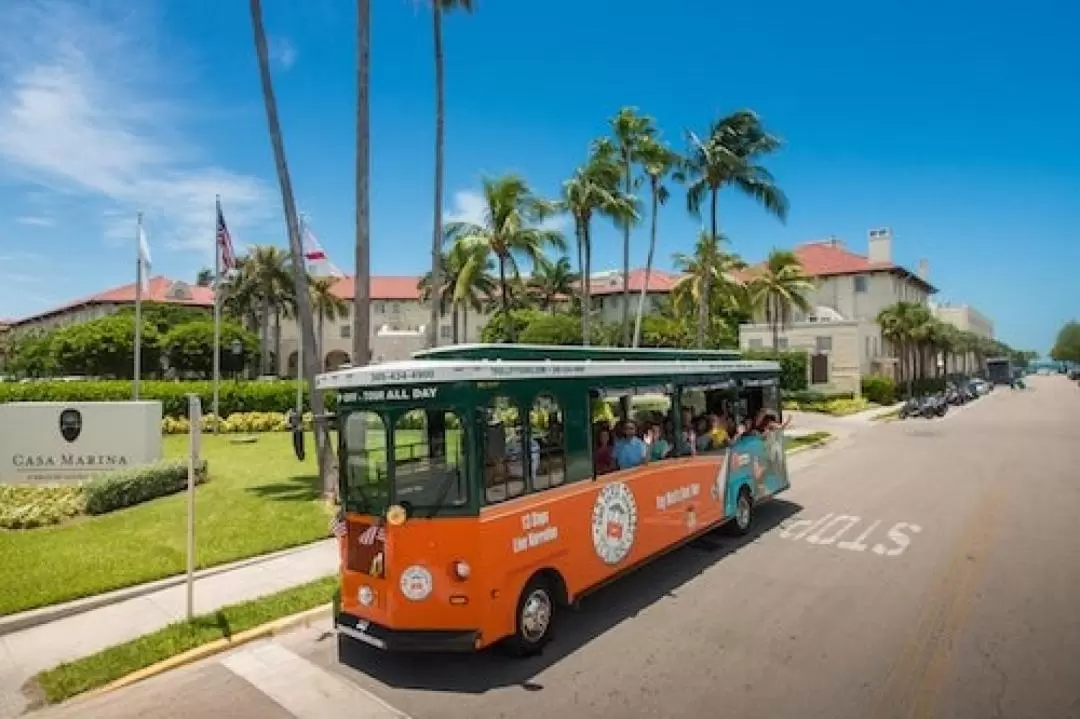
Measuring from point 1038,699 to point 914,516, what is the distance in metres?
7.82

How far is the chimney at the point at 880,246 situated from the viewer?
207ft

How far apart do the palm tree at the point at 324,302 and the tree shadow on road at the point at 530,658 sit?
48708mm

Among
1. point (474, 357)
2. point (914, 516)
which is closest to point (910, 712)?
point (474, 357)

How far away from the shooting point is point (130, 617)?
341 inches

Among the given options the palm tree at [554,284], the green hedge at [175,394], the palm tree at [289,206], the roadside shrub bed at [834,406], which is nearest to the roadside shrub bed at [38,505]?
the palm tree at [289,206]

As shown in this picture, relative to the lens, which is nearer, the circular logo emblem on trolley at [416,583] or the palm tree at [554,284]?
the circular logo emblem on trolley at [416,583]

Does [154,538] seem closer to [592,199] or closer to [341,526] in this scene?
[341,526]

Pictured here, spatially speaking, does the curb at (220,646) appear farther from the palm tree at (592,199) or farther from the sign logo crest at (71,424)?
the palm tree at (592,199)

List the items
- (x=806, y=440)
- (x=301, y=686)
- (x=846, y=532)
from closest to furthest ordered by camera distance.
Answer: (x=301, y=686)
(x=846, y=532)
(x=806, y=440)

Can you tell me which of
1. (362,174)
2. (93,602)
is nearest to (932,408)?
(362,174)

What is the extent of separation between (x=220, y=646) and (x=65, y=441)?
11618 millimetres

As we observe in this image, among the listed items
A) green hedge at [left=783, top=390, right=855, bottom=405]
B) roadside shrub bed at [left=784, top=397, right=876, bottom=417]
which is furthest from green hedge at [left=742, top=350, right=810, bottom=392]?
roadside shrub bed at [left=784, top=397, right=876, bottom=417]

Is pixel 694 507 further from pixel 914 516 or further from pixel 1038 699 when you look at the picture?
pixel 914 516

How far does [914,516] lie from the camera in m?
13.4
